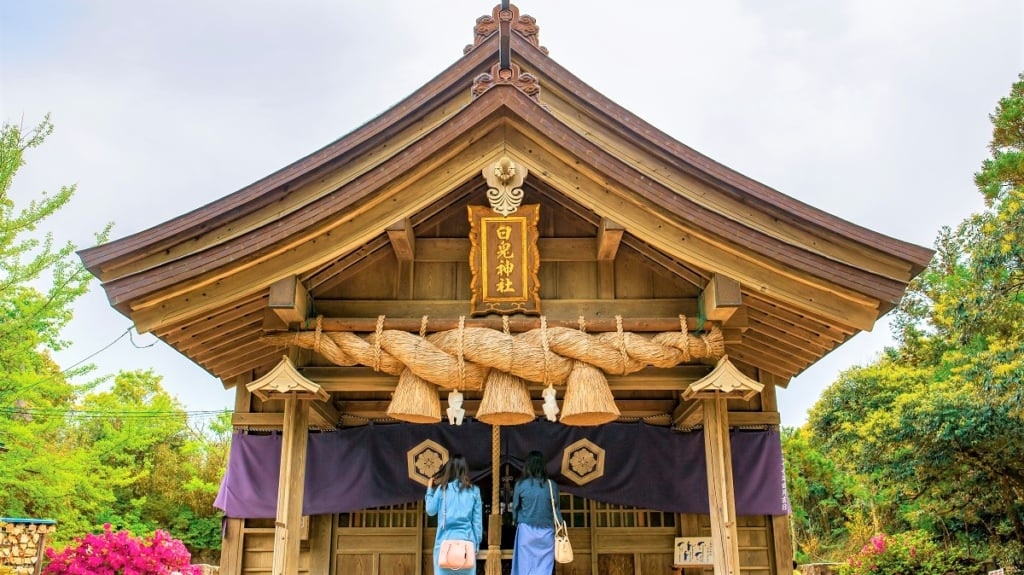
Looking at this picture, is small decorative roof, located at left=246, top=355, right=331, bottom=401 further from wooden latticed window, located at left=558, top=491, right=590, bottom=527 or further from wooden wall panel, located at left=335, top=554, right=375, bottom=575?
wooden latticed window, located at left=558, top=491, right=590, bottom=527

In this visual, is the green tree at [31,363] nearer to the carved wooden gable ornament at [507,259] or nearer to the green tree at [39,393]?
the green tree at [39,393]

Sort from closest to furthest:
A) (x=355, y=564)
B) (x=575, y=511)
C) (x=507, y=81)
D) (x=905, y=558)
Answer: (x=507, y=81) → (x=355, y=564) → (x=575, y=511) → (x=905, y=558)

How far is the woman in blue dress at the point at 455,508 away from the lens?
6.46 meters

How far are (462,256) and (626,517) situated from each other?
4028mm

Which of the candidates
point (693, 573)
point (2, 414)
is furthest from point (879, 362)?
point (2, 414)

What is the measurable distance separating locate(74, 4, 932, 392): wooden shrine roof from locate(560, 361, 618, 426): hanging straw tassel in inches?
36.2

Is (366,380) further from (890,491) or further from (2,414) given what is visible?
(890,491)

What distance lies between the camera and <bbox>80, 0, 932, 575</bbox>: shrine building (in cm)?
564

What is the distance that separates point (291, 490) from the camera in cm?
596

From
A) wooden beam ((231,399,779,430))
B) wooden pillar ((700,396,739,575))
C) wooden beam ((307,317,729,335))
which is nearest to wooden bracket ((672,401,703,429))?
wooden beam ((231,399,779,430))

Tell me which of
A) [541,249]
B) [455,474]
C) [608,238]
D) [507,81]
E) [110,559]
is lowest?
[110,559]

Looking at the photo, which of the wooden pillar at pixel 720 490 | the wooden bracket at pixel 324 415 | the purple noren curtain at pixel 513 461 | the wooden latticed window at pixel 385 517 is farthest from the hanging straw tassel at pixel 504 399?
the wooden latticed window at pixel 385 517

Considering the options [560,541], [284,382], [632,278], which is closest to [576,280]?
[632,278]

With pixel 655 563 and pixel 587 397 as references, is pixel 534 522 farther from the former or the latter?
pixel 655 563
